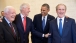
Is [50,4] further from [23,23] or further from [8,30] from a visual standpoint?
[8,30]

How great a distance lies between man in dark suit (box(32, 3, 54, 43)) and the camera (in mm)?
3906

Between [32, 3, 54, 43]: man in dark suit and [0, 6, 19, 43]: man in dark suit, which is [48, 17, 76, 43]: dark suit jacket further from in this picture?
[0, 6, 19, 43]: man in dark suit

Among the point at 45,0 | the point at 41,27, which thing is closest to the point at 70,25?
the point at 41,27

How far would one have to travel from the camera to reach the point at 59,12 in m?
3.20

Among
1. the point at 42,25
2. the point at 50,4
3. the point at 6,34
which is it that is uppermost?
the point at 50,4

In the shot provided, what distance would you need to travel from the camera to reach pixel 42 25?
157 inches

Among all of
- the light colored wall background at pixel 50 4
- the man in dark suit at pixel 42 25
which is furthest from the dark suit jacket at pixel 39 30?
the light colored wall background at pixel 50 4

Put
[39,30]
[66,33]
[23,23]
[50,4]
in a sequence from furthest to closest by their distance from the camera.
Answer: [50,4], [39,30], [23,23], [66,33]

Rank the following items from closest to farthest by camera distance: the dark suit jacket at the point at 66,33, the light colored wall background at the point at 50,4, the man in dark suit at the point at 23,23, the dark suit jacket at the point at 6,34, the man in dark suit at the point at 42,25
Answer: the dark suit jacket at the point at 6,34 → the dark suit jacket at the point at 66,33 → the man in dark suit at the point at 23,23 → the man in dark suit at the point at 42,25 → the light colored wall background at the point at 50,4

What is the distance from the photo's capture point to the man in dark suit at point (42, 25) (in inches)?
154

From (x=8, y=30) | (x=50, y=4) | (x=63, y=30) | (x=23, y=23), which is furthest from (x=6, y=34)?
(x=50, y=4)

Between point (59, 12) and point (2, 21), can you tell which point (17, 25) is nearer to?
point (2, 21)

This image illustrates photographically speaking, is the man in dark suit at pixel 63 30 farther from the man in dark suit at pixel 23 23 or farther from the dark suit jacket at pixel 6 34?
the dark suit jacket at pixel 6 34

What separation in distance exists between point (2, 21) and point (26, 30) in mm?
738
